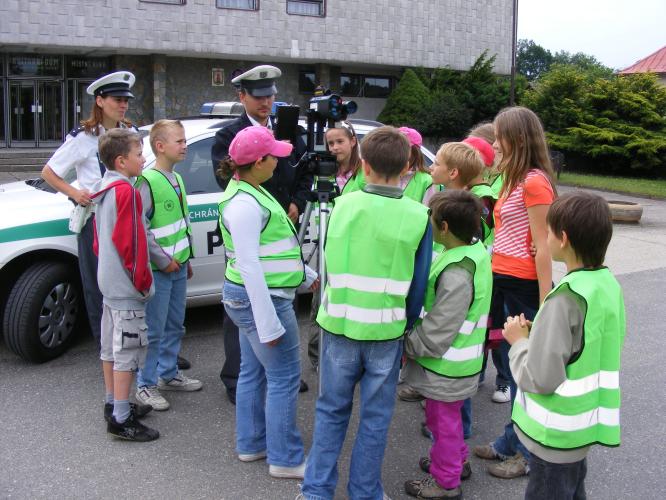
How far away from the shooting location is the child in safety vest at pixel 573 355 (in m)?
2.44

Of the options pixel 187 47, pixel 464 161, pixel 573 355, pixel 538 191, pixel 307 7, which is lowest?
pixel 573 355

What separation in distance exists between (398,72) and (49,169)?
92.4ft

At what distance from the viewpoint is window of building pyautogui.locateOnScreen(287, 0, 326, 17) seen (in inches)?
1044

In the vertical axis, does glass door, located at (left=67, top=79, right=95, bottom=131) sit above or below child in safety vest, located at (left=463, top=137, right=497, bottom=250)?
above

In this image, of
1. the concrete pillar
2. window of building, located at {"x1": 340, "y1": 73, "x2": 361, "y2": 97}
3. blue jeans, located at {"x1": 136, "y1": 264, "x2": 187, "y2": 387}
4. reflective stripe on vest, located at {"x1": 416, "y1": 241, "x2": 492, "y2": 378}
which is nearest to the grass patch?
window of building, located at {"x1": 340, "y1": 73, "x2": 361, "y2": 97}

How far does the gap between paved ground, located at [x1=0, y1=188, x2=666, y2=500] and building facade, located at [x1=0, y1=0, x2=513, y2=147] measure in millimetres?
19885

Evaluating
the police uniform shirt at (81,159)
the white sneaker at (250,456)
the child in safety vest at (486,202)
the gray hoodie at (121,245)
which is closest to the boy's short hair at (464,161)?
the child in safety vest at (486,202)

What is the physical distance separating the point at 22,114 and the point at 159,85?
485 centimetres

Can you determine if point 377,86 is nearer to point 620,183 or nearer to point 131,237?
point 620,183

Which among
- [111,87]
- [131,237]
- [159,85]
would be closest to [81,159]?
[111,87]

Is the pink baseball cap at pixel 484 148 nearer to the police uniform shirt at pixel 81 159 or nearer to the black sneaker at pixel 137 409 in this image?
the police uniform shirt at pixel 81 159

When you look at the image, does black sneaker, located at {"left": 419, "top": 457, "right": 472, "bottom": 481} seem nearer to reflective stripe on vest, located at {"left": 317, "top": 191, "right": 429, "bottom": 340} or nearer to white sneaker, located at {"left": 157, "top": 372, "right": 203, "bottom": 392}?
reflective stripe on vest, located at {"left": 317, "top": 191, "right": 429, "bottom": 340}

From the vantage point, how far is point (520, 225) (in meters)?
3.81

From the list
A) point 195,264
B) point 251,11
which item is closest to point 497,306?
point 195,264
